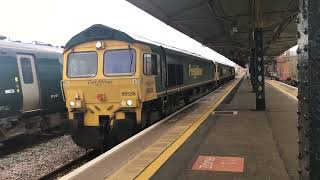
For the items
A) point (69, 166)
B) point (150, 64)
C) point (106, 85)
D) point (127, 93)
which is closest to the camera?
point (69, 166)

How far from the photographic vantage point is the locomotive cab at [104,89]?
1030 centimetres

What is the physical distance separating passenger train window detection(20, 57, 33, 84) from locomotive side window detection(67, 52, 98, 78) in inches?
97.2

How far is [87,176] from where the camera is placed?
19.3 feet

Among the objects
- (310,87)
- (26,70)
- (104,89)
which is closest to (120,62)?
(104,89)

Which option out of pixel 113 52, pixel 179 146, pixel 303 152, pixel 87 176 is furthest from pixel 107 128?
pixel 303 152

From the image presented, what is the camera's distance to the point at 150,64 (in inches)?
449

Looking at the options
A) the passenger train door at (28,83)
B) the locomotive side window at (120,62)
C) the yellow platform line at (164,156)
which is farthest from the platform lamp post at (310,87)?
the passenger train door at (28,83)

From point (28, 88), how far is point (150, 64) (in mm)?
4392

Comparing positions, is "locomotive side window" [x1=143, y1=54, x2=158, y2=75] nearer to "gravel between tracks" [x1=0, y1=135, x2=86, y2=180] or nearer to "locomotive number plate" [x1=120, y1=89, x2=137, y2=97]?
"locomotive number plate" [x1=120, y1=89, x2=137, y2=97]

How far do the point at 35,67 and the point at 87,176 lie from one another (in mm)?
8479

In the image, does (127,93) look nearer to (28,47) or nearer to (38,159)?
(38,159)

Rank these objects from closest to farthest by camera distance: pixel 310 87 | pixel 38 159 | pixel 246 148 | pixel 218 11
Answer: pixel 310 87
pixel 246 148
pixel 38 159
pixel 218 11

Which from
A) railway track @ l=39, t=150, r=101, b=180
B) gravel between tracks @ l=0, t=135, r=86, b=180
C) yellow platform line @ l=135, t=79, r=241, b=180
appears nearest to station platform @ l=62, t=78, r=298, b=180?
yellow platform line @ l=135, t=79, r=241, b=180

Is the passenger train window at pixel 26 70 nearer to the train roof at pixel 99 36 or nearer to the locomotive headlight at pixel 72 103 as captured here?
the train roof at pixel 99 36
